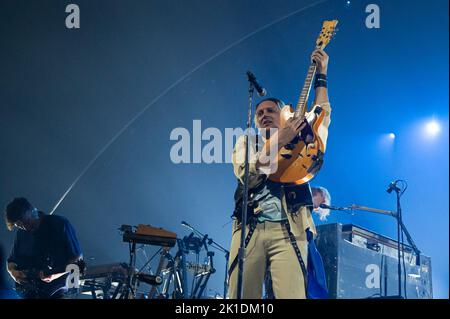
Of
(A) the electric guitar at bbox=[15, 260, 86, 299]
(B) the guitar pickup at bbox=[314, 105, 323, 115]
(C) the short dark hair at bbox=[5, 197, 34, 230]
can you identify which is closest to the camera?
(B) the guitar pickup at bbox=[314, 105, 323, 115]

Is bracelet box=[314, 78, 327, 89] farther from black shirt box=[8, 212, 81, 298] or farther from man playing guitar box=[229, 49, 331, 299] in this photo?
black shirt box=[8, 212, 81, 298]

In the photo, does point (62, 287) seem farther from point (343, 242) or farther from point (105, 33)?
point (105, 33)

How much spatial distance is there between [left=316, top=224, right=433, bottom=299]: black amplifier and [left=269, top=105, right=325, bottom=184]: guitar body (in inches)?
28.8

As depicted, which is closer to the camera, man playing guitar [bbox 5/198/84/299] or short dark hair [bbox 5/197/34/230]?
man playing guitar [bbox 5/198/84/299]

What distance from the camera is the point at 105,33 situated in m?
4.75

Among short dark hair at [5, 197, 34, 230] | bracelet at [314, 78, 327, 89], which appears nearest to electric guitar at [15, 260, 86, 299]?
short dark hair at [5, 197, 34, 230]

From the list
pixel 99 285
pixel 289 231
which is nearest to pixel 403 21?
pixel 289 231

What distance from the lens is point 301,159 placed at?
2646 mm

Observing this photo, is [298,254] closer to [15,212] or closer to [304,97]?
[304,97]

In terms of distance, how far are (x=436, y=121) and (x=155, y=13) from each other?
3271 millimetres

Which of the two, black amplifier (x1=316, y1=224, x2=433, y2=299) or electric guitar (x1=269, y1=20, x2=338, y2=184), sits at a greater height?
electric guitar (x1=269, y1=20, x2=338, y2=184)

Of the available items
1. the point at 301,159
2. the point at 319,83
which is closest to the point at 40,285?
the point at 301,159

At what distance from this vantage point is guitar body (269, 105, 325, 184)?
262 cm

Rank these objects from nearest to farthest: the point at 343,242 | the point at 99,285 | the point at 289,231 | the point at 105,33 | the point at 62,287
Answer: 1. the point at 289,231
2. the point at 343,242
3. the point at 62,287
4. the point at 99,285
5. the point at 105,33
